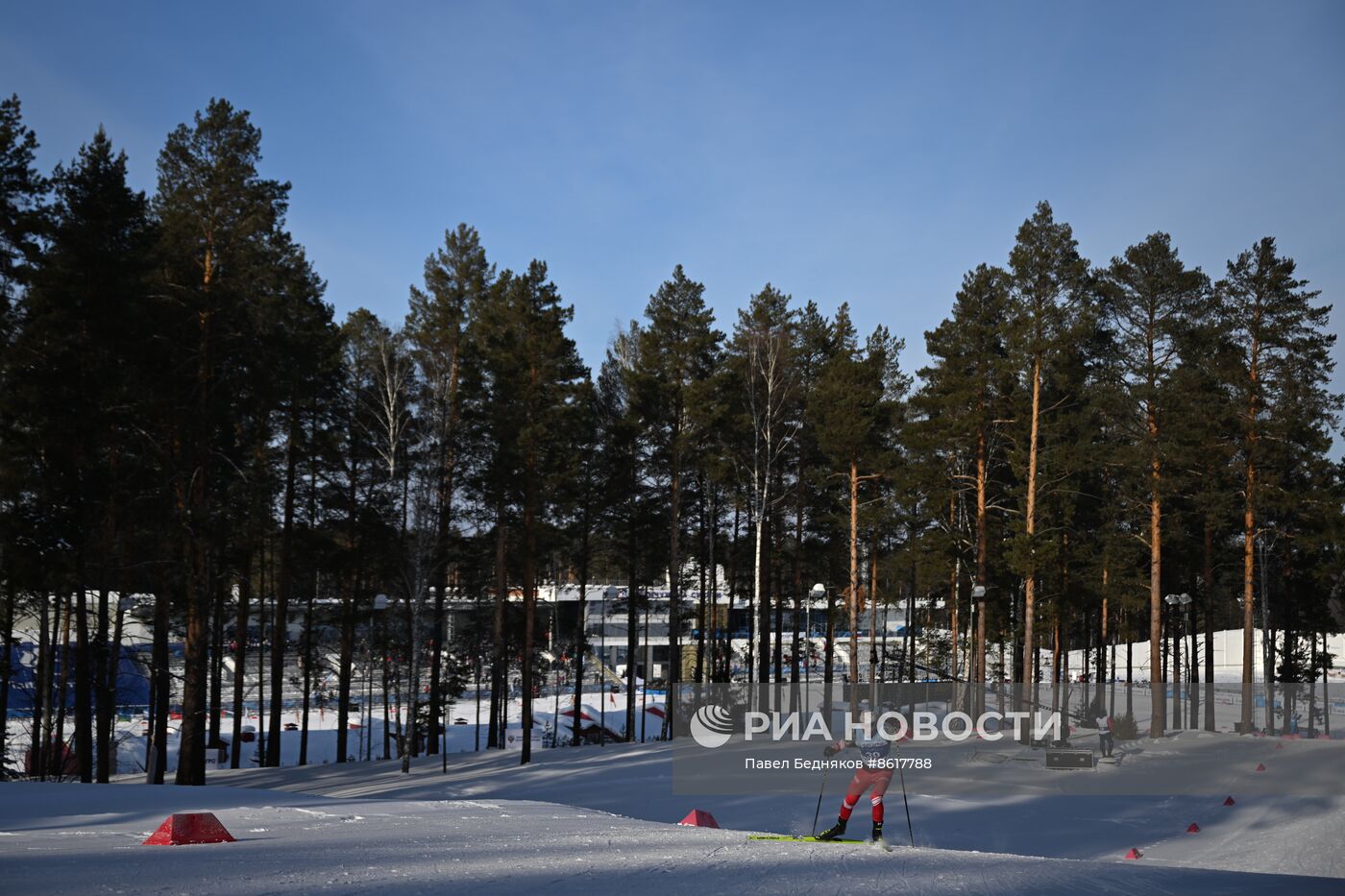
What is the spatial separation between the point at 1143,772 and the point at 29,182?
2791cm

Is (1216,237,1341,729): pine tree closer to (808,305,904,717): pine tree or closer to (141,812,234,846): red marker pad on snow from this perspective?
(808,305,904,717): pine tree

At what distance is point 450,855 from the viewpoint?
6793mm

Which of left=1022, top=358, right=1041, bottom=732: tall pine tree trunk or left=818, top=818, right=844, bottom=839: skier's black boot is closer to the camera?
left=818, top=818, right=844, bottom=839: skier's black boot

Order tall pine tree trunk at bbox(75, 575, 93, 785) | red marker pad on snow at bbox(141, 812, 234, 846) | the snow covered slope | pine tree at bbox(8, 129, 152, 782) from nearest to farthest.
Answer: the snow covered slope
red marker pad on snow at bbox(141, 812, 234, 846)
pine tree at bbox(8, 129, 152, 782)
tall pine tree trunk at bbox(75, 575, 93, 785)

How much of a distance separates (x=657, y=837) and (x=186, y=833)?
12.5ft

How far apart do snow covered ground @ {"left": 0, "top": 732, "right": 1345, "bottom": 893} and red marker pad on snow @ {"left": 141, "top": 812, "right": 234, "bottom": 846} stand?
20 cm

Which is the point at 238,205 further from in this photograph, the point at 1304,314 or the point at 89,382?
the point at 1304,314

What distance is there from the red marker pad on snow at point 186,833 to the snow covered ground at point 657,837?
7.9 inches

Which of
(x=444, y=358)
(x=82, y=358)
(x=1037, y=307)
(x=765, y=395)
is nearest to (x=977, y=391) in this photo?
(x=1037, y=307)

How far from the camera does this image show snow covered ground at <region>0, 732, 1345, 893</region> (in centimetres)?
582

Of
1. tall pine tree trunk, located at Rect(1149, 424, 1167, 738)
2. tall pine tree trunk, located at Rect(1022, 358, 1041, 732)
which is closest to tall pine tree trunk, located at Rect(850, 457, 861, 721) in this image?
tall pine tree trunk, located at Rect(1022, 358, 1041, 732)

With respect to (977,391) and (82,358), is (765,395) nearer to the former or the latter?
(977,391)

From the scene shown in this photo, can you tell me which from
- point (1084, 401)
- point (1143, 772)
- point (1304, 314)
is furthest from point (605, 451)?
point (1304, 314)

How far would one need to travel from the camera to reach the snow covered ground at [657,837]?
5816 mm
